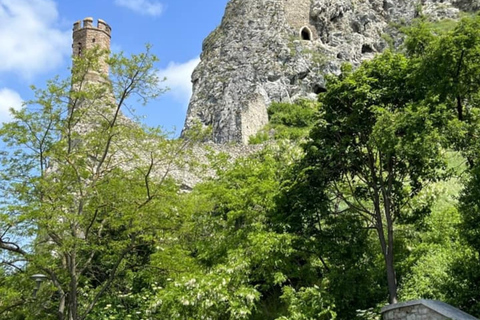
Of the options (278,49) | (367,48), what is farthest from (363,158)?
(367,48)

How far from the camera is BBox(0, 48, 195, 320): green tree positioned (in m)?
11.9

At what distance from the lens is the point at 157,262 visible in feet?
44.2

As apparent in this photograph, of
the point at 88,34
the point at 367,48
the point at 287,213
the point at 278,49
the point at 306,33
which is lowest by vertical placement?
the point at 287,213

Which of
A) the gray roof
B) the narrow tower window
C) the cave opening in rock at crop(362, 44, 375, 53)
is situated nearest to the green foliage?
the gray roof

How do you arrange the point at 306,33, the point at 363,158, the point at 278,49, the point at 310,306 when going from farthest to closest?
the point at 306,33
the point at 278,49
the point at 363,158
the point at 310,306

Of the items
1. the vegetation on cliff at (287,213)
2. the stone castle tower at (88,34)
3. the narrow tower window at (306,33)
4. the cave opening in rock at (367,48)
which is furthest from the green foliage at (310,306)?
the cave opening in rock at (367,48)

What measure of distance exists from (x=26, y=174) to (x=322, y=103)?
7404 millimetres

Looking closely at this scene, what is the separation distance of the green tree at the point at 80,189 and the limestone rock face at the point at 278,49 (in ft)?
101

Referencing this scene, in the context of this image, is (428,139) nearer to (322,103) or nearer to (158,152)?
(322,103)

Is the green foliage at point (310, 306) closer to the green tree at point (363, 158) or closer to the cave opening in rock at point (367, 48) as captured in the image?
the green tree at point (363, 158)

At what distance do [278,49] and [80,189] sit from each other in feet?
144

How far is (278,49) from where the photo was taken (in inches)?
2133

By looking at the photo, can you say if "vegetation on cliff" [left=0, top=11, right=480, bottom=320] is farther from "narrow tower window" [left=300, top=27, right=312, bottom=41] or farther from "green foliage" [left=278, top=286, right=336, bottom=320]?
"narrow tower window" [left=300, top=27, right=312, bottom=41]

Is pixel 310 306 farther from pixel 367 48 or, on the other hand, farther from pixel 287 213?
pixel 367 48
